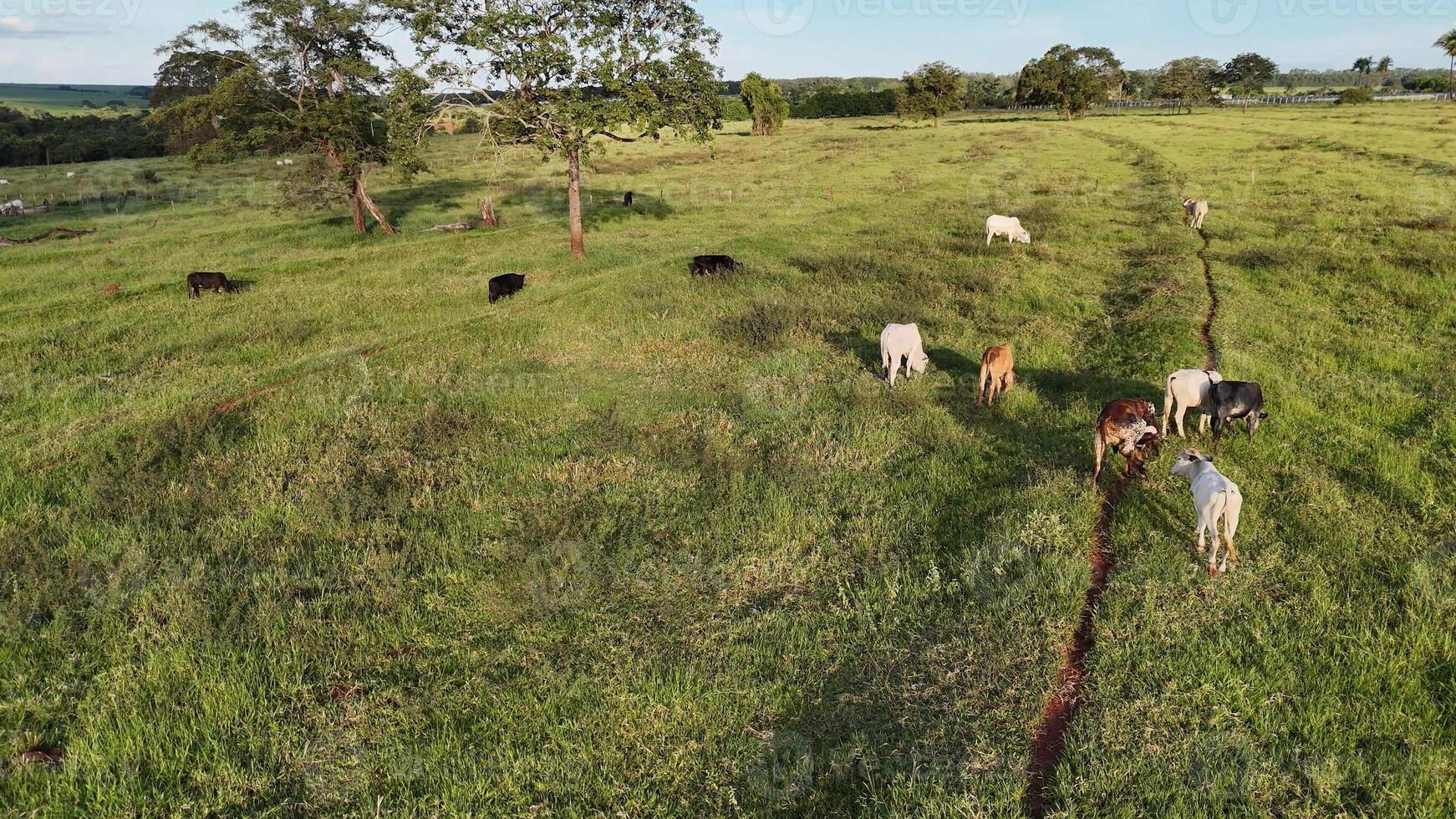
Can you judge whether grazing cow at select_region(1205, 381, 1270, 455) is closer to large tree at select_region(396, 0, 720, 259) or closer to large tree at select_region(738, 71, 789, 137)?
large tree at select_region(396, 0, 720, 259)

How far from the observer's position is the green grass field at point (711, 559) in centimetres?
453

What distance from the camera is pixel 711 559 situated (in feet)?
22.2

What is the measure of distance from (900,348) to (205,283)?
1808cm

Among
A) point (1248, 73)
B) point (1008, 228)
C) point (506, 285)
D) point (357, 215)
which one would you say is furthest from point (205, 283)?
point (1248, 73)

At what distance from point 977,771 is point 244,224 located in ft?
114

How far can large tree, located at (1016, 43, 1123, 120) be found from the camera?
73.4 m

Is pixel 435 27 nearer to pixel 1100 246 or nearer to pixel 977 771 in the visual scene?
pixel 1100 246

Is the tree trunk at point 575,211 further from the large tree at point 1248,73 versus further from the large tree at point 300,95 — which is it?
the large tree at point 1248,73

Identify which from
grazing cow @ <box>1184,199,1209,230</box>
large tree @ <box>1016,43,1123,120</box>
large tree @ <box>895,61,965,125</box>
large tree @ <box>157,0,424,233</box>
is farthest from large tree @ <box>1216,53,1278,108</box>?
large tree @ <box>157,0,424,233</box>

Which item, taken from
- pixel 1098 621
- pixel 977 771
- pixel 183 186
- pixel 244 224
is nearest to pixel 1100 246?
pixel 1098 621

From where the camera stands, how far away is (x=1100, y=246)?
2109 centimetres

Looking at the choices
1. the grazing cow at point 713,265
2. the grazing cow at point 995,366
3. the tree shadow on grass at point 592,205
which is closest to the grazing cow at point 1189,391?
the grazing cow at point 995,366

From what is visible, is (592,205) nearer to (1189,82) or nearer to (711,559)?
(711,559)

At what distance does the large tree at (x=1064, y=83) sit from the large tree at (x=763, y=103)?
27502mm
